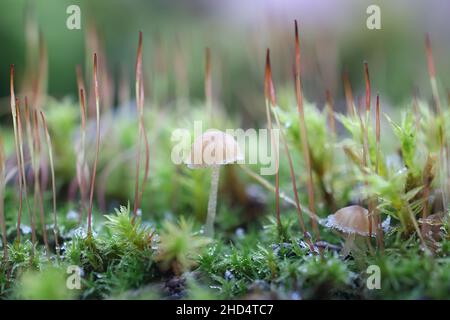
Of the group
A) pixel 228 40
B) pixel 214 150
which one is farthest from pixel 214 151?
pixel 228 40

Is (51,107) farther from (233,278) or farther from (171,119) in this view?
(233,278)

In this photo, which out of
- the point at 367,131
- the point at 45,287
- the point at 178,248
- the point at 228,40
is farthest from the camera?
the point at 228,40

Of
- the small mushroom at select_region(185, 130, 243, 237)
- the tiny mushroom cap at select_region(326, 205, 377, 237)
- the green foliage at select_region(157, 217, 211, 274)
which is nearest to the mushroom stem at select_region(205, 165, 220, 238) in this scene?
the small mushroom at select_region(185, 130, 243, 237)

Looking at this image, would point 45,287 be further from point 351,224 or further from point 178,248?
point 351,224

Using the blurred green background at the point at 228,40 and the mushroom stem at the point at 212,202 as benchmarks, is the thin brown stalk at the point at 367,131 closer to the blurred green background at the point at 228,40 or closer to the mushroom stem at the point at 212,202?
the mushroom stem at the point at 212,202

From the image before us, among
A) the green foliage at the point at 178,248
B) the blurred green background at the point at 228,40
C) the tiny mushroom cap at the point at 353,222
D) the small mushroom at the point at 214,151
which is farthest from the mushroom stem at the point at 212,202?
the blurred green background at the point at 228,40

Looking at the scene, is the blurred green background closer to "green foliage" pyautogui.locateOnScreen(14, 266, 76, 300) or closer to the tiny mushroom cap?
the tiny mushroom cap

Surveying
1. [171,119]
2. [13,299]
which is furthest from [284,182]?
[13,299]
